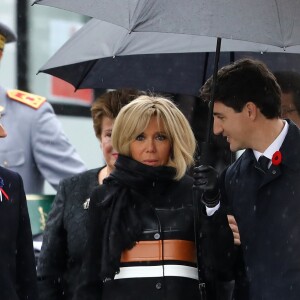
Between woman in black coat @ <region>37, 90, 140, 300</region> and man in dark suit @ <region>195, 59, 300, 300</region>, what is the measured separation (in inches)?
31.1

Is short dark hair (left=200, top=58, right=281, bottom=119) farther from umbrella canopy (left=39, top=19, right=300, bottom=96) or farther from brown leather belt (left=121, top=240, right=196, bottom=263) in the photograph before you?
brown leather belt (left=121, top=240, right=196, bottom=263)

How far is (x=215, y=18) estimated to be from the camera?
475cm

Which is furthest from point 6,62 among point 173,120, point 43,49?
point 173,120

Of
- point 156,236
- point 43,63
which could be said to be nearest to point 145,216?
point 156,236

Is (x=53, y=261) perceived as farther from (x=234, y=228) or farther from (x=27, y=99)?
(x=27, y=99)

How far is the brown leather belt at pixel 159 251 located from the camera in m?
5.16

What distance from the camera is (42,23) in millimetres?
8500

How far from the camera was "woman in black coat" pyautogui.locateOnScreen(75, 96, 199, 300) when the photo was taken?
203 inches

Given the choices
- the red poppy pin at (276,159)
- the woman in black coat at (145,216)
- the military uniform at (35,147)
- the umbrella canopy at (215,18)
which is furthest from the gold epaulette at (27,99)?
the red poppy pin at (276,159)

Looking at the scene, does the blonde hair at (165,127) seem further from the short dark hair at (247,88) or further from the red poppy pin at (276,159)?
the red poppy pin at (276,159)

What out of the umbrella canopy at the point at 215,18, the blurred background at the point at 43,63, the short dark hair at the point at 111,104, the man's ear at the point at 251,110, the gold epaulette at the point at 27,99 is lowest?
the blurred background at the point at 43,63

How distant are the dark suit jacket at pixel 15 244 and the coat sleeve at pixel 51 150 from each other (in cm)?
147

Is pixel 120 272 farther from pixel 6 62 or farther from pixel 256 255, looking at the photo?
pixel 6 62

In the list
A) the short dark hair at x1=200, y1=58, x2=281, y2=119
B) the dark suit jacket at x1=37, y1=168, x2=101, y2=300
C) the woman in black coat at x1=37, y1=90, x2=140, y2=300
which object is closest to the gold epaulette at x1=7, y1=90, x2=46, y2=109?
the woman in black coat at x1=37, y1=90, x2=140, y2=300
